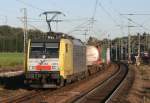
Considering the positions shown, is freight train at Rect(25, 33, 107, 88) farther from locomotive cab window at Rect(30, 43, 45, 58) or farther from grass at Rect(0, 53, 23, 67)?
grass at Rect(0, 53, 23, 67)

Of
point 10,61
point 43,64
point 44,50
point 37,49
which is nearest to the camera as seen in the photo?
point 43,64

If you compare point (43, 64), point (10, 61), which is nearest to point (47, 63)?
point (43, 64)

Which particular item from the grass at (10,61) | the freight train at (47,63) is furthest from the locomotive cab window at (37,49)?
the grass at (10,61)

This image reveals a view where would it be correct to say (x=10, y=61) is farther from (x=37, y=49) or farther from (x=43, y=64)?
(x=43, y=64)

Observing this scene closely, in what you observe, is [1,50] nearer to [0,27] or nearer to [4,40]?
[4,40]

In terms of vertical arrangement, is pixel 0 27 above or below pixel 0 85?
above

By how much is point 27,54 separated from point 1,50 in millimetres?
90460

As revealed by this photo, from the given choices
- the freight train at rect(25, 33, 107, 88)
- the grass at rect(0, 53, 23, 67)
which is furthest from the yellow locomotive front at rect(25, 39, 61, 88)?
the grass at rect(0, 53, 23, 67)

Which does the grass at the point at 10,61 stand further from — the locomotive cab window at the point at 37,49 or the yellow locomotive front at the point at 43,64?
the yellow locomotive front at the point at 43,64

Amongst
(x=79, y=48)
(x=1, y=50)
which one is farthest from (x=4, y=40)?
(x=79, y=48)

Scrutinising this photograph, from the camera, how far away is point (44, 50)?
26.6 metres

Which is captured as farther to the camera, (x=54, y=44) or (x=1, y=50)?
(x=1, y=50)

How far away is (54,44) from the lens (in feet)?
87.5

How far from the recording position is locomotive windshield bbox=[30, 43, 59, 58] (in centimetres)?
2646
